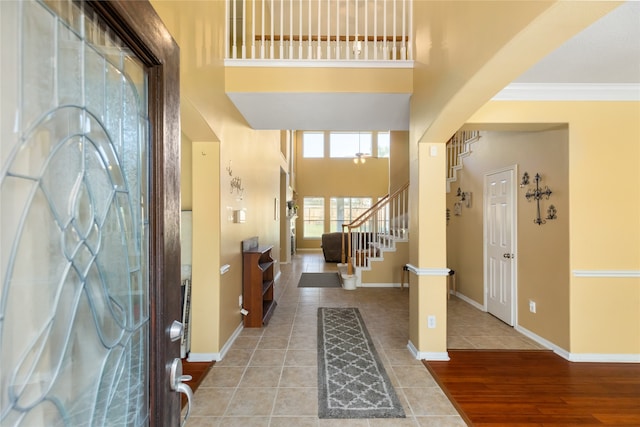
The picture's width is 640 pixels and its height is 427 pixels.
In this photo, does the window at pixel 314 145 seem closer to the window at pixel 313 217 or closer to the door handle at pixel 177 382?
the window at pixel 313 217

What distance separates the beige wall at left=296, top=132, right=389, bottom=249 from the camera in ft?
40.1

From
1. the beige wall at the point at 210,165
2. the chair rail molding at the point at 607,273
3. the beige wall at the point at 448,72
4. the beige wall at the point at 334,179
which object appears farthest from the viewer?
the beige wall at the point at 334,179

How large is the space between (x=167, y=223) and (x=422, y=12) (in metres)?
3.18

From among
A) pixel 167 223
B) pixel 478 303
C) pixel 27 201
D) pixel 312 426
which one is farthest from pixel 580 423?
pixel 27 201

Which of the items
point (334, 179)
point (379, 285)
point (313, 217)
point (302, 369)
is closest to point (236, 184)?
point (302, 369)

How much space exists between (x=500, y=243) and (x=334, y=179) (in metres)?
8.62

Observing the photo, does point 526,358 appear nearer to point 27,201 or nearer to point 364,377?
point 364,377

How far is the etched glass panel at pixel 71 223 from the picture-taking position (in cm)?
56

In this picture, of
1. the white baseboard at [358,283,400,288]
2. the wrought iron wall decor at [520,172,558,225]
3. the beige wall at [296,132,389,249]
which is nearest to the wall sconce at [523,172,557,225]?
the wrought iron wall decor at [520,172,558,225]

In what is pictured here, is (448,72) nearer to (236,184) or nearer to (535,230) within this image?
(535,230)

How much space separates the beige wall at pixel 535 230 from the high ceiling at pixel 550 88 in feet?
1.65

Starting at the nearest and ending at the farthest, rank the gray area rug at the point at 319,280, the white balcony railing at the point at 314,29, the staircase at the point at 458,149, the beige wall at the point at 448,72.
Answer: the beige wall at the point at 448,72 < the white balcony railing at the point at 314,29 < the staircase at the point at 458,149 < the gray area rug at the point at 319,280

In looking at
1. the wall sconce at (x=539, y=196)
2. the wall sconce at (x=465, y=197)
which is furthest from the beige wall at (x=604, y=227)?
the wall sconce at (x=465, y=197)

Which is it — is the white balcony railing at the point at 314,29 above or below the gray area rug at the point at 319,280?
above
